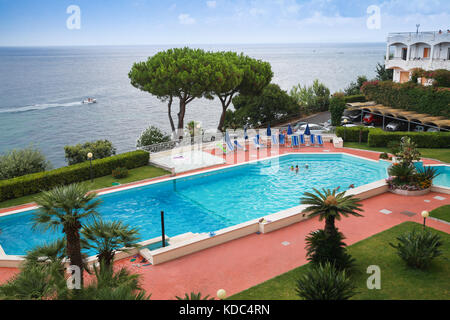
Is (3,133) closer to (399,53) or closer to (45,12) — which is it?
(399,53)

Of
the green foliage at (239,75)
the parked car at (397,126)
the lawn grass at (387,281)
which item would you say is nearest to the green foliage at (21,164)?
the green foliage at (239,75)

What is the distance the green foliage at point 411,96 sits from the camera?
27.4 m

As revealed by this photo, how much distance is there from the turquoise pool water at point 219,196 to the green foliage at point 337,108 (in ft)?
29.8

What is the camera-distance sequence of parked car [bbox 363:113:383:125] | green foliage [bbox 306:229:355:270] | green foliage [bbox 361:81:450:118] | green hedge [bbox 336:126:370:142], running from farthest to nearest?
1. parked car [bbox 363:113:383:125]
2. green foliage [bbox 361:81:450:118]
3. green hedge [bbox 336:126:370:142]
4. green foliage [bbox 306:229:355:270]

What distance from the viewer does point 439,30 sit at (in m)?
36.4

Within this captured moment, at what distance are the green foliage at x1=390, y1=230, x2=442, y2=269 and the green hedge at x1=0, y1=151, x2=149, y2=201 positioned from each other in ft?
48.2

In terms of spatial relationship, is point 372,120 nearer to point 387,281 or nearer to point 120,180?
point 120,180

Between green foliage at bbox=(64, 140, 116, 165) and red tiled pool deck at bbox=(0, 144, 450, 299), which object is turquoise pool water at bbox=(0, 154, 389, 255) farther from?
green foliage at bbox=(64, 140, 116, 165)

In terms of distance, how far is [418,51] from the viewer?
124 ft

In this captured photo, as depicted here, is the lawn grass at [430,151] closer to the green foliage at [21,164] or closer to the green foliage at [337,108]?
the green foliage at [337,108]

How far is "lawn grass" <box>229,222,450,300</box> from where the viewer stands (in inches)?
380

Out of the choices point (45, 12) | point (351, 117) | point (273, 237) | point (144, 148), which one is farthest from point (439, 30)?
point (45, 12)

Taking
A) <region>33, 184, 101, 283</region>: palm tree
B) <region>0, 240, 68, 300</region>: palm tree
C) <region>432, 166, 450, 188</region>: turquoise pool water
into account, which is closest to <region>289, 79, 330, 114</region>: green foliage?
<region>432, 166, 450, 188</region>: turquoise pool water
